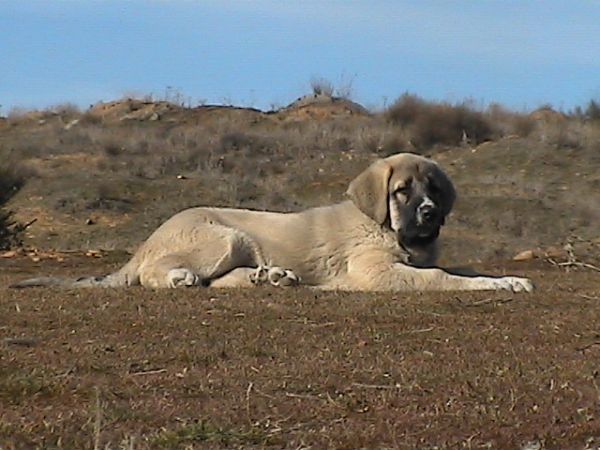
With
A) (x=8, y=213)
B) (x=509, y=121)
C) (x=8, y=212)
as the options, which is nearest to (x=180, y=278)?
(x=8, y=213)

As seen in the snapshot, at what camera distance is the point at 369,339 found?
21.7 ft

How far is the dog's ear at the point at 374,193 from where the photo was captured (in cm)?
927

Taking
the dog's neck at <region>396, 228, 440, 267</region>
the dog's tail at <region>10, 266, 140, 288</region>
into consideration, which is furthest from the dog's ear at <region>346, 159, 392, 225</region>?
the dog's tail at <region>10, 266, 140, 288</region>

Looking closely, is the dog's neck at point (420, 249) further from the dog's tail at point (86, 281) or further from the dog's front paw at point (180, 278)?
the dog's tail at point (86, 281)

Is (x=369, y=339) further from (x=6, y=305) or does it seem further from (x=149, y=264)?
(x=149, y=264)

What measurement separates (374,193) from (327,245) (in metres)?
0.54

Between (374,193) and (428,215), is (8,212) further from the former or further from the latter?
(428,215)

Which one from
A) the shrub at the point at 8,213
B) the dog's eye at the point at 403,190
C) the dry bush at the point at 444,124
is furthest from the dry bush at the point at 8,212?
the dry bush at the point at 444,124

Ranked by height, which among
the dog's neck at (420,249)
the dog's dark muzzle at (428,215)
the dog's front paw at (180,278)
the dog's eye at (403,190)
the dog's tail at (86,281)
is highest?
the dog's eye at (403,190)

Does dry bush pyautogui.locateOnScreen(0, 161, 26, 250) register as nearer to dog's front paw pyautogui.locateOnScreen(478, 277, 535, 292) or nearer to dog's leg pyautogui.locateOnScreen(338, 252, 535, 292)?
dog's leg pyautogui.locateOnScreen(338, 252, 535, 292)

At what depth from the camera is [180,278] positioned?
905cm

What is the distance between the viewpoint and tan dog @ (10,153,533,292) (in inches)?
359

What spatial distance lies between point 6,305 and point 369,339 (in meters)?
2.59

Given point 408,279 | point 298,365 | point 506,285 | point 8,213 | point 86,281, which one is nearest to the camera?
point 298,365
